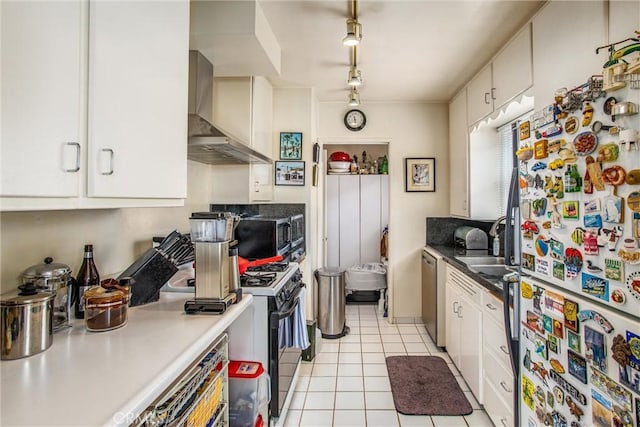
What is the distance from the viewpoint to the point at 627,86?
1053 millimetres

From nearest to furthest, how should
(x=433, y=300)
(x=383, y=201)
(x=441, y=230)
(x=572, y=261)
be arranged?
(x=572, y=261)
(x=433, y=300)
(x=441, y=230)
(x=383, y=201)

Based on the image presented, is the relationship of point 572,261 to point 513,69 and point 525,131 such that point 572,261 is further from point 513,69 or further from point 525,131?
point 513,69

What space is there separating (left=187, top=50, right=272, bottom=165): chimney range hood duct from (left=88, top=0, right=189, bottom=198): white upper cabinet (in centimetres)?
38

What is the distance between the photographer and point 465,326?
8.21 ft

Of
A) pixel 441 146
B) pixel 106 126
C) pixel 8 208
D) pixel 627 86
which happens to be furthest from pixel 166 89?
pixel 441 146

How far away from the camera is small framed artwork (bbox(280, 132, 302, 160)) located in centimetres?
345

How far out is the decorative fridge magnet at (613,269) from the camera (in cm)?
107

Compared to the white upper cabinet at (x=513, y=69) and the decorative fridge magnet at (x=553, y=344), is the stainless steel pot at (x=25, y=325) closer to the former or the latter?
the decorative fridge magnet at (x=553, y=344)

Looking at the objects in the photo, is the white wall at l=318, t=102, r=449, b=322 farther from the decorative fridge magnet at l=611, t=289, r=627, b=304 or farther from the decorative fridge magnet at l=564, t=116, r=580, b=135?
the decorative fridge magnet at l=611, t=289, r=627, b=304

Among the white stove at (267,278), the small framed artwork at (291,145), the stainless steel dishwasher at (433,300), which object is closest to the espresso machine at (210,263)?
the white stove at (267,278)

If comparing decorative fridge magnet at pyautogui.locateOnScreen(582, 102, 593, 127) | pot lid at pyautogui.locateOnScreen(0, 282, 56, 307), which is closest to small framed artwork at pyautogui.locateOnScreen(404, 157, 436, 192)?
decorative fridge magnet at pyautogui.locateOnScreen(582, 102, 593, 127)

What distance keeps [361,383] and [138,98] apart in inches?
95.7

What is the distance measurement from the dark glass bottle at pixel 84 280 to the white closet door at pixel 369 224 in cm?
372

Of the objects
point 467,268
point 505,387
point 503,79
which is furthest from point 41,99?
point 503,79
